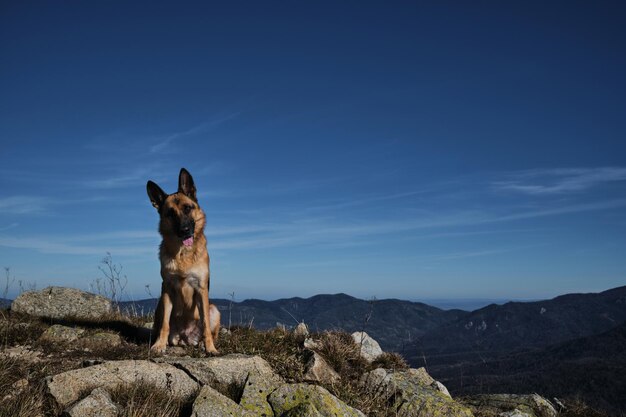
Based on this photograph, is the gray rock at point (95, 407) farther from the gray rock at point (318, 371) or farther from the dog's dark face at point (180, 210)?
the gray rock at point (318, 371)

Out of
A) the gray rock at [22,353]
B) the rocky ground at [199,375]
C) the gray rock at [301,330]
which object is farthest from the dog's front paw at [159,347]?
the gray rock at [301,330]

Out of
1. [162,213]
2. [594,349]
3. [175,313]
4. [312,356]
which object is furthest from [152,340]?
[594,349]

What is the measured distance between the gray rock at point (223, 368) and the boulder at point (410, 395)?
88.4 inches

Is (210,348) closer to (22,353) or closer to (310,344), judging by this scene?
(310,344)

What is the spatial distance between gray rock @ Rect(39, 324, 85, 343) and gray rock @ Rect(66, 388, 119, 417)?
3657 millimetres

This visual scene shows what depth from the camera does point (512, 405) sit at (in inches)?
493

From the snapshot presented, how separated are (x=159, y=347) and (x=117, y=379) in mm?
1865

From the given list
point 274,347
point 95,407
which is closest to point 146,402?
point 95,407

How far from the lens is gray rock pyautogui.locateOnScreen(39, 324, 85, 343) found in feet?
31.0

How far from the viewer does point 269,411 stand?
23.4ft

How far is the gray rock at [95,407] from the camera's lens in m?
6.05

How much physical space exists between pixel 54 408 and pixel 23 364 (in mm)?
1629

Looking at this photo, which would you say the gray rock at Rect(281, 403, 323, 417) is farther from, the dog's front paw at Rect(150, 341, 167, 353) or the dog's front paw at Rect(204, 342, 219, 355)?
the dog's front paw at Rect(150, 341, 167, 353)

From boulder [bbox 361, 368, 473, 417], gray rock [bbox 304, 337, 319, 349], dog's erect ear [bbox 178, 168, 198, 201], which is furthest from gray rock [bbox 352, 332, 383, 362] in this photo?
dog's erect ear [bbox 178, 168, 198, 201]
